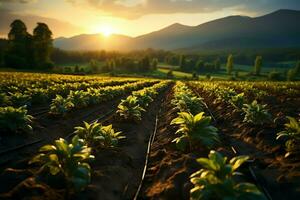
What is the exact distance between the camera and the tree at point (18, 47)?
252 feet

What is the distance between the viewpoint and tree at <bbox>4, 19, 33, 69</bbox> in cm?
7669

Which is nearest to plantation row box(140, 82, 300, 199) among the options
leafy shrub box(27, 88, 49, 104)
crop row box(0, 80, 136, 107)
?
crop row box(0, 80, 136, 107)

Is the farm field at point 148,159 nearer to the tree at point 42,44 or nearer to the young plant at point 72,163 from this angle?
the young plant at point 72,163

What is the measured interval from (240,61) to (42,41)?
13899cm

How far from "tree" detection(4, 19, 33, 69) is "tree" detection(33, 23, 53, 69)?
1.92 metres

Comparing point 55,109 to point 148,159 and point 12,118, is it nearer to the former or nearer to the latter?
point 12,118

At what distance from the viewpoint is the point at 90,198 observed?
6293mm

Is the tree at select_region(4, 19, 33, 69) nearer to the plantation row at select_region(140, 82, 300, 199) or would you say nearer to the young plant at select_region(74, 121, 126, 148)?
the plantation row at select_region(140, 82, 300, 199)

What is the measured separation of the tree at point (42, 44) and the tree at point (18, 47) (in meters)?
1.92

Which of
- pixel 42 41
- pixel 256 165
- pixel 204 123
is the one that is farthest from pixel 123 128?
pixel 42 41

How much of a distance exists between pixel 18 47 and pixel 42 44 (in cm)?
655

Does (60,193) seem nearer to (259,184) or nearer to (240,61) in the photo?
(259,184)

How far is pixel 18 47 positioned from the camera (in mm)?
80750

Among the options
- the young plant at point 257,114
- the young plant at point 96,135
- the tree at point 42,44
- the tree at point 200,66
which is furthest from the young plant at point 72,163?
the tree at point 200,66
